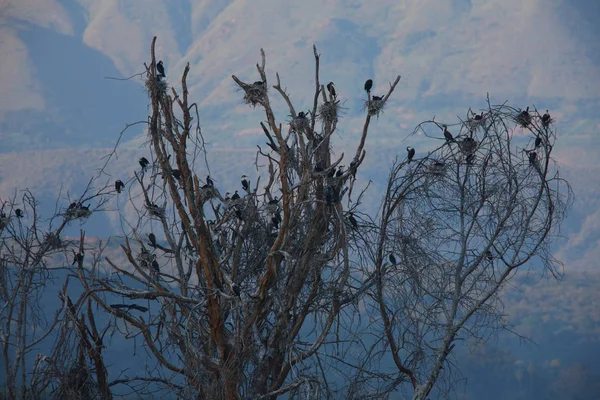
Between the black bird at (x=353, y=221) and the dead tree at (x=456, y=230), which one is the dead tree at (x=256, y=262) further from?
the dead tree at (x=456, y=230)

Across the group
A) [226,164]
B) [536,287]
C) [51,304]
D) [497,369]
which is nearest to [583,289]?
[536,287]

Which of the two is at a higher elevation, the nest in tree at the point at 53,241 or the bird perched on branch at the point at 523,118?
the bird perched on branch at the point at 523,118

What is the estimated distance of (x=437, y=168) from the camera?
18.3 feet

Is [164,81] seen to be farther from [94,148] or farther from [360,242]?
[94,148]

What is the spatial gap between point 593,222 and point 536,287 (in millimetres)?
8666

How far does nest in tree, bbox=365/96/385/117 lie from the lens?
504 centimetres

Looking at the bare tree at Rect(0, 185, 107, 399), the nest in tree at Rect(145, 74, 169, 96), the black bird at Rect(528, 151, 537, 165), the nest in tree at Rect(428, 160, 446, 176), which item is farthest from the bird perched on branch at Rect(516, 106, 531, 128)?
the bare tree at Rect(0, 185, 107, 399)

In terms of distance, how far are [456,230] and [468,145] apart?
799 millimetres

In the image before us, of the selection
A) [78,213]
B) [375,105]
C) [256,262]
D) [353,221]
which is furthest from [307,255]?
[78,213]

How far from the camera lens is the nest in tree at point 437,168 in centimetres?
555

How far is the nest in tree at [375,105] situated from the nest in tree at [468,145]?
814 mm

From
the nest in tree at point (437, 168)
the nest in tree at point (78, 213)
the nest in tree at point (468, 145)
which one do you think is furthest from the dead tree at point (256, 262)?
the nest in tree at point (468, 145)

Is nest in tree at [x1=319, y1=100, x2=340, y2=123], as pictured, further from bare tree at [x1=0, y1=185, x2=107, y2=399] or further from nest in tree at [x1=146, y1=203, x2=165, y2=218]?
bare tree at [x1=0, y1=185, x2=107, y2=399]

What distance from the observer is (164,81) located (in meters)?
4.87
